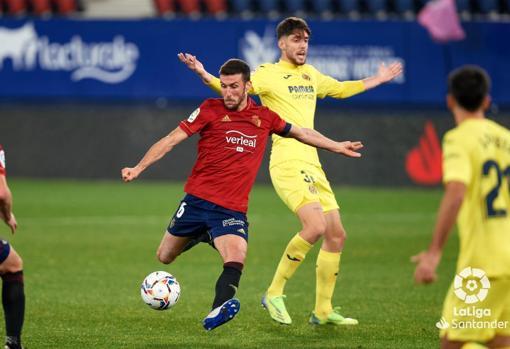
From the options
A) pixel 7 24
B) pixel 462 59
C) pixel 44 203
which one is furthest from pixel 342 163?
pixel 7 24

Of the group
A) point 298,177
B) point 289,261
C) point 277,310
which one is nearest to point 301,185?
point 298,177

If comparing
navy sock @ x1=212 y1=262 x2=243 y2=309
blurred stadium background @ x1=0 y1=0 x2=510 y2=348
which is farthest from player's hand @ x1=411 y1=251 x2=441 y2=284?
blurred stadium background @ x1=0 y1=0 x2=510 y2=348

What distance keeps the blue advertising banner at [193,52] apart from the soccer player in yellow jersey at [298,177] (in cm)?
1275

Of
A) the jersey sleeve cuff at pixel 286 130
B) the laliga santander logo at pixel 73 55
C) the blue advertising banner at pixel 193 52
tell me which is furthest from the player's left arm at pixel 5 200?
the laliga santander logo at pixel 73 55

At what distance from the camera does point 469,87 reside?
18.1ft

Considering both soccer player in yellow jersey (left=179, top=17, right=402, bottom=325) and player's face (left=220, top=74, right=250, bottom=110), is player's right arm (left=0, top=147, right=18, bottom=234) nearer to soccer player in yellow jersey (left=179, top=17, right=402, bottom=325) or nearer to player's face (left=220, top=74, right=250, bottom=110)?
player's face (left=220, top=74, right=250, bottom=110)

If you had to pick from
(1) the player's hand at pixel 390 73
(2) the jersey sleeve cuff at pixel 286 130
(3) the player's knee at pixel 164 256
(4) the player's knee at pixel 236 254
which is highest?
(1) the player's hand at pixel 390 73

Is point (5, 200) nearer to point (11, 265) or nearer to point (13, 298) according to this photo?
point (11, 265)

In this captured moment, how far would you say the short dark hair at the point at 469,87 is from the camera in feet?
18.1

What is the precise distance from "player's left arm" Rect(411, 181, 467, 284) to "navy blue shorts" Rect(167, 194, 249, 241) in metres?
3.04

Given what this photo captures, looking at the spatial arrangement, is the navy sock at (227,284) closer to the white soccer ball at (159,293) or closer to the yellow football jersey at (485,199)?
the white soccer ball at (159,293)

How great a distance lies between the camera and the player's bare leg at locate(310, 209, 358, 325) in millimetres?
8977

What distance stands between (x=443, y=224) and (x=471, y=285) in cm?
52

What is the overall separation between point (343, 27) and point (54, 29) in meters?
6.41
